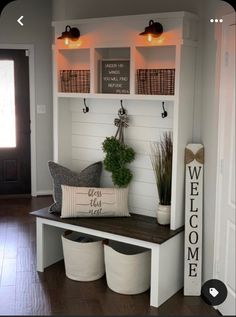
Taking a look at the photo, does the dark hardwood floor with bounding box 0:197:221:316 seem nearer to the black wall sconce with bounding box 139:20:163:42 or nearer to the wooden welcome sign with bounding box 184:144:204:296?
the wooden welcome sign with bounding box 184:144:204:296

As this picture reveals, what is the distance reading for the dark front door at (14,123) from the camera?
21.0ft

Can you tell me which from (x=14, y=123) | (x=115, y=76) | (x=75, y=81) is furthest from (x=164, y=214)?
(x=14, y=123)

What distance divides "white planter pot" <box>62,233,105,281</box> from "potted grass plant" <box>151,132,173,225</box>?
1.96ft

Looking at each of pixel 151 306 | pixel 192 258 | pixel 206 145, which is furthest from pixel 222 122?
pixel 151 306

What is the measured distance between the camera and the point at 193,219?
3.64m

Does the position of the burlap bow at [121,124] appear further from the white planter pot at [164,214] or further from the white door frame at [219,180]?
the white door frame at [219,180]

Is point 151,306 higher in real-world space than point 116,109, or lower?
lower

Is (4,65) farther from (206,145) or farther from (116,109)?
(206,145)

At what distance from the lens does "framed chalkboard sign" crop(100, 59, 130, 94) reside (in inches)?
147

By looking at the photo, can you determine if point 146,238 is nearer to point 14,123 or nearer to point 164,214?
point 164,214

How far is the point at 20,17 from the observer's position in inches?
249

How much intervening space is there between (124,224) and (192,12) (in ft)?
5.82

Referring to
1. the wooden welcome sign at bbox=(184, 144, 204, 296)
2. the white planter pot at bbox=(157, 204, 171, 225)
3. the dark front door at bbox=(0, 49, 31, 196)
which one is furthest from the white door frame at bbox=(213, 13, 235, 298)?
the dark front door at bbox=(0, 49, 31, 196)

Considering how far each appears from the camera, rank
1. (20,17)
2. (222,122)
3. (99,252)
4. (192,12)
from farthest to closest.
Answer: (20,17), (99,252), (192,12), (222,122)
